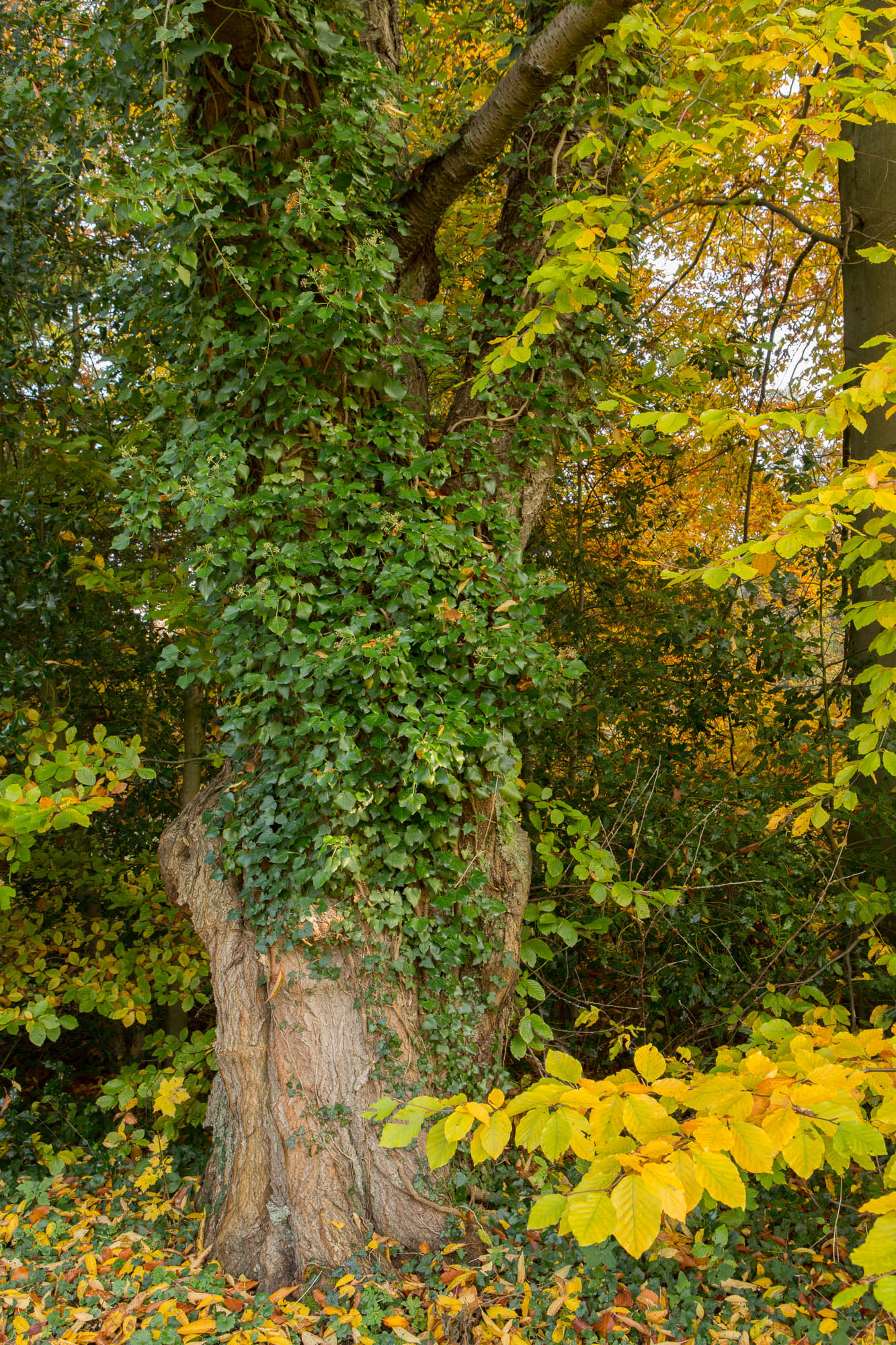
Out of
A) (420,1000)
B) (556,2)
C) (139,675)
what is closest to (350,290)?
(556,2)

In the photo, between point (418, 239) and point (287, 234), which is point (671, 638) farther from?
point (287, 234)

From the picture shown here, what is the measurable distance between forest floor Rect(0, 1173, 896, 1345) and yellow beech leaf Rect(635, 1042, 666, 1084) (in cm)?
136

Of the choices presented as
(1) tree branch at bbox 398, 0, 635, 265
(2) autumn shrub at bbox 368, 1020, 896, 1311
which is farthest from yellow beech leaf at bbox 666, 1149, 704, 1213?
(1) tree branch at bbox 398, 0, 635, 265

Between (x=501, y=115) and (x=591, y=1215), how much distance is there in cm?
360

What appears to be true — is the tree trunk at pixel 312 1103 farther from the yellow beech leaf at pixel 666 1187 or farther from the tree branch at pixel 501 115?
the tree branch at pixel 501 115

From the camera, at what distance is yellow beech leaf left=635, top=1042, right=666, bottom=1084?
69.6 inches

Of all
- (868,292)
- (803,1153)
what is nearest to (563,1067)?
(803,1153)

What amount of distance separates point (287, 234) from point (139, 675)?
290cm

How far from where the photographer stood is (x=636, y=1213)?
1356 millimetres

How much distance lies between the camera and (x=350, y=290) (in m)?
2.89

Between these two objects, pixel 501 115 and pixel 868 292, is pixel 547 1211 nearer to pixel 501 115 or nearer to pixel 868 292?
pixel 501 115

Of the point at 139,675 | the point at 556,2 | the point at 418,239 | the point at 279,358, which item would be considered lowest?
the point at 139,675

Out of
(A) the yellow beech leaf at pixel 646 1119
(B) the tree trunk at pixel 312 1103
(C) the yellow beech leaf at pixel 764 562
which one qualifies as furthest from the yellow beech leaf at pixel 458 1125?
(C) the yellow beech leaf at pixel 764 562

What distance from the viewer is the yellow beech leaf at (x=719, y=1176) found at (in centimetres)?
138
